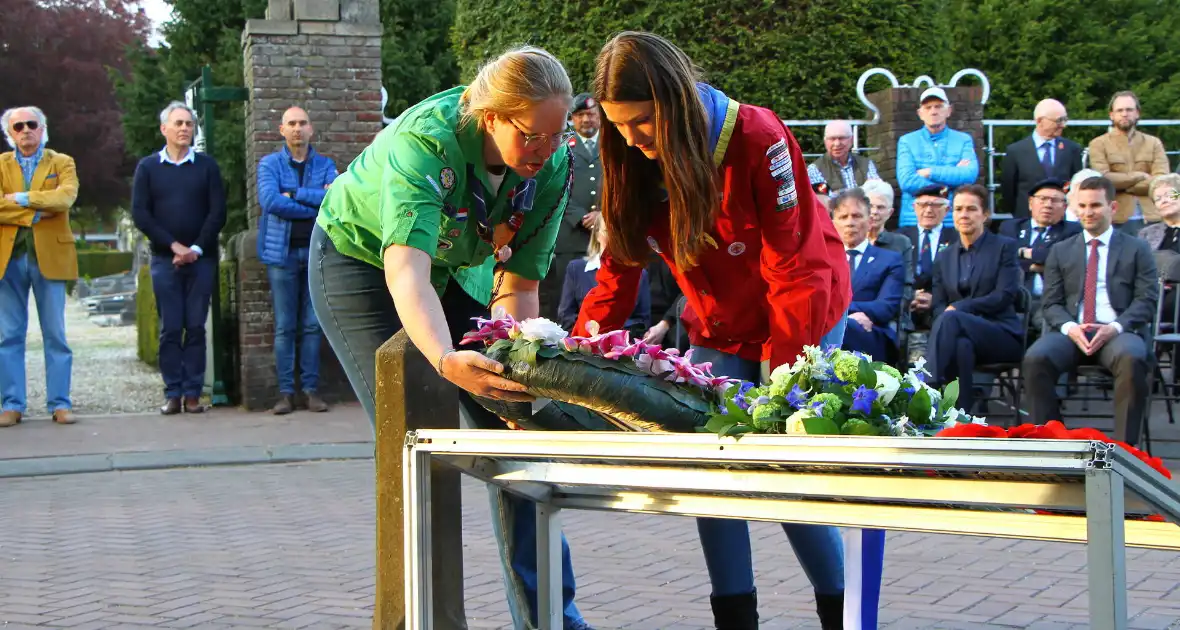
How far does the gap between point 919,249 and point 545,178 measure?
693cm

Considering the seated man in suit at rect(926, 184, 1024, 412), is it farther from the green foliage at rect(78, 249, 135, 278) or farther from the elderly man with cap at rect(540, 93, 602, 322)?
the green foliage at rect(78, 249, 135, 278)

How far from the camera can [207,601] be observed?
201 inches

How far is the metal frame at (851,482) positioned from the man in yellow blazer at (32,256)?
7.94m

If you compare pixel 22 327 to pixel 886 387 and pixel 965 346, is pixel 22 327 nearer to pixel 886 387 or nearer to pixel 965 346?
pixel 965 346

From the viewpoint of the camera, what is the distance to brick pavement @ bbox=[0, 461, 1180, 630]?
4.82 meters

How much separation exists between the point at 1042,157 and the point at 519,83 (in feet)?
30.3

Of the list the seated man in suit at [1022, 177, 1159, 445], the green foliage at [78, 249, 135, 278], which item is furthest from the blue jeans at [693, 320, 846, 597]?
the green foliage at [78, 249, 135, 278]

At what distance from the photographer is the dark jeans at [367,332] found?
12.8ft

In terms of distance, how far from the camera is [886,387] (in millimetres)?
2873

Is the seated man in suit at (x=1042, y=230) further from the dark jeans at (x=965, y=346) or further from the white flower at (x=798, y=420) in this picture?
the white flower at (x=798, y=420)

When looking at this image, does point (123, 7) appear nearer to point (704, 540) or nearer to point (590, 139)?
point (590, 139)

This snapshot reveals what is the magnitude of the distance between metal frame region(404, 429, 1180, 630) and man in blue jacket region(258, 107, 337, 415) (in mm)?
7757

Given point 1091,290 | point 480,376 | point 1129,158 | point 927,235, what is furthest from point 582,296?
point 480,376

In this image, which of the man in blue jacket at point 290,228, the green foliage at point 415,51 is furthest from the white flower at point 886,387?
the green foliage at point 415,51
